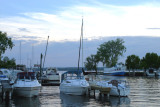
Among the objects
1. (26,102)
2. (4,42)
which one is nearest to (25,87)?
(26,102)

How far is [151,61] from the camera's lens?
127m

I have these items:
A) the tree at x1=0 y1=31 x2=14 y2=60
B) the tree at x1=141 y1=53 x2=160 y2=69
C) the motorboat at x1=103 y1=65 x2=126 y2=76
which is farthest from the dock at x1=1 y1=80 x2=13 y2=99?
the tree at x1=141 y1=53 x2=160 y2=69

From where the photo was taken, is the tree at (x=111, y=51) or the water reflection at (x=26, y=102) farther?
the tree at (x=111, y=51)

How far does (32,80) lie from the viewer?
36.9m

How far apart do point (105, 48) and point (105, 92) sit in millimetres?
101422

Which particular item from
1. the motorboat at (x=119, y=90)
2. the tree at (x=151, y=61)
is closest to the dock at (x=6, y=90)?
the motorboat at (x=119, y=90)

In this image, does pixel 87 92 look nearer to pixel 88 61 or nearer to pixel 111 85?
pixel 111 85

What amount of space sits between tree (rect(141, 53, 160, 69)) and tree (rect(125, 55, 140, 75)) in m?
2.71

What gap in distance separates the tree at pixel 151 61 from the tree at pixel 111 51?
12.3 meters

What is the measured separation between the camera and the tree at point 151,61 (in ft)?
414

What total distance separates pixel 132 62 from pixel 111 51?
11941 millimetres

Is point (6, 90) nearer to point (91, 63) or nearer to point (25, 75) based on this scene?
point (25, 75)

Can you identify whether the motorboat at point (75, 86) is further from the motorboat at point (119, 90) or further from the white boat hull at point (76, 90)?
the motorboat at point (119, 90)

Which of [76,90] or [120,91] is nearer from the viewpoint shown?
[120,91]
